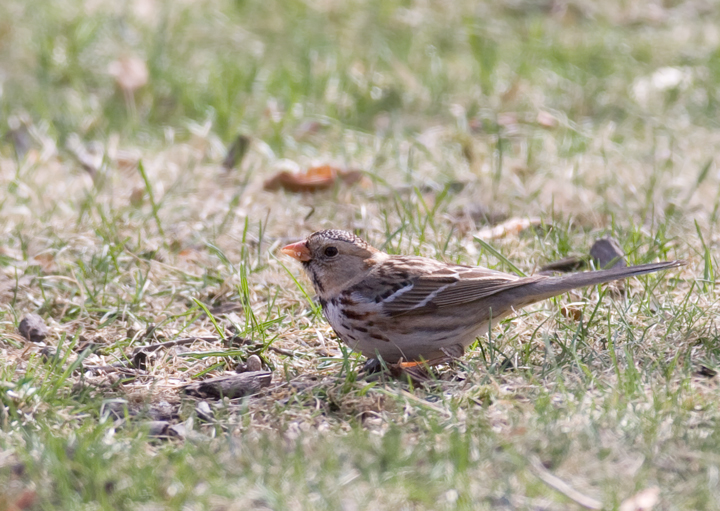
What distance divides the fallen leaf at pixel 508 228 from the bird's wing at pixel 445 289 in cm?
108

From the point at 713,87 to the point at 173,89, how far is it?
4.07 m

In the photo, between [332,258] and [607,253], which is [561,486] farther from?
[607,253]

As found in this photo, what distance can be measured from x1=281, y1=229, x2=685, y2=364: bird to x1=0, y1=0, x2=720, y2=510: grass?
0.39ft

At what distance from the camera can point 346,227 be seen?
207 inches

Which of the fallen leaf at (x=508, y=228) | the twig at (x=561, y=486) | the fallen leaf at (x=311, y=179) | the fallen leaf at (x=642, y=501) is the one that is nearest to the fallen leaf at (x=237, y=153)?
the fallen leaf at (x=311, y=179)

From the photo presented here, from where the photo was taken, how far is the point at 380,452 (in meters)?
2.90

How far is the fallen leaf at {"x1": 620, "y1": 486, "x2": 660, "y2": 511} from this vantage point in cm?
256

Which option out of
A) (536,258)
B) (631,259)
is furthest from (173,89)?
(631,259)

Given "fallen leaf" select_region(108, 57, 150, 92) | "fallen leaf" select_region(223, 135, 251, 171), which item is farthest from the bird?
"fallen leaf" select_region(108, 57, 150, 92)

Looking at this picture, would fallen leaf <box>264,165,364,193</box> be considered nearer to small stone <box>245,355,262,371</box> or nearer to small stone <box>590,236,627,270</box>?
small stone <box>590,236,627,270</box>

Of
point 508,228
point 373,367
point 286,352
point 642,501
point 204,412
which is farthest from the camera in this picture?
point 508,228

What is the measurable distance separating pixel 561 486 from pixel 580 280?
1.20m

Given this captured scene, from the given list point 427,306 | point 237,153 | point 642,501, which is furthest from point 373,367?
point 237,153

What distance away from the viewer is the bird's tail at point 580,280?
12.0 ft
